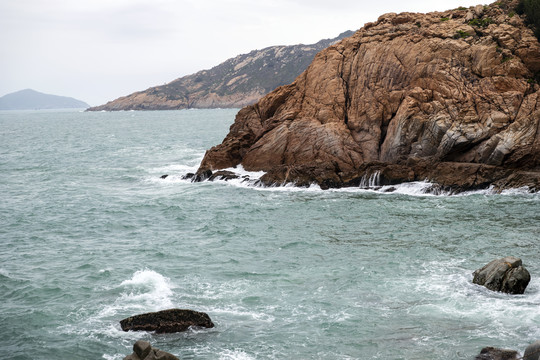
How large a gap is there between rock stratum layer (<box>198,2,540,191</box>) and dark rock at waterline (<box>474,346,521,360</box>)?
86.7ft

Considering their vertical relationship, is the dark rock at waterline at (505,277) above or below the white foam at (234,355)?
above

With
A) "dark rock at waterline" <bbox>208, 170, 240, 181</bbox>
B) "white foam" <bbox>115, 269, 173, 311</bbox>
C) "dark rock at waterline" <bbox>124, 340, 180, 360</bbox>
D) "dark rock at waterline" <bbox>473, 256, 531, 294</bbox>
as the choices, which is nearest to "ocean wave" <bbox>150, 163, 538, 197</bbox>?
"dark rock at waterline" <bbox>208, 170, 240, 181</bbox>

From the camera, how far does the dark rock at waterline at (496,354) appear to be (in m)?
18.5

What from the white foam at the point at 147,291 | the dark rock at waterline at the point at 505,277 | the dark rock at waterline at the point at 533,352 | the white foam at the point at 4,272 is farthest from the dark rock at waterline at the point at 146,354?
the white foam at the point at 4,272

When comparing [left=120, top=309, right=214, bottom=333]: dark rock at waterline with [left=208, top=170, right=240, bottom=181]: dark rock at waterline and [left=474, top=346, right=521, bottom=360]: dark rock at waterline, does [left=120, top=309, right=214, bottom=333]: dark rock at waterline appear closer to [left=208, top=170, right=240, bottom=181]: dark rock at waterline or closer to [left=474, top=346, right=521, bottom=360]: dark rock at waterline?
[left=474, top=346, right=521, bottom=360]: dark rock at waterline

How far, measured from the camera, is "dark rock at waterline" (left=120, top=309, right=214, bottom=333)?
22047 mm

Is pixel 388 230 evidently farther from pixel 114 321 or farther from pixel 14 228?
pixel 14 228

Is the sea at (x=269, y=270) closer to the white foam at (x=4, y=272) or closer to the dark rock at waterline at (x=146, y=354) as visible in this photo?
the white foam at (x=4, y=272)

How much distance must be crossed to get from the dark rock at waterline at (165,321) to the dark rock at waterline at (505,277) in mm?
12676

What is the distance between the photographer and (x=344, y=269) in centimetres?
2916

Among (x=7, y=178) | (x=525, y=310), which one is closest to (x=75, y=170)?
(x=7, y=178)

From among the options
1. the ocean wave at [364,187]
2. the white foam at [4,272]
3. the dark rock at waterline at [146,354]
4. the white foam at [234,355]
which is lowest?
the white foam at [234,355]

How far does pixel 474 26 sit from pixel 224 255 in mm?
35207

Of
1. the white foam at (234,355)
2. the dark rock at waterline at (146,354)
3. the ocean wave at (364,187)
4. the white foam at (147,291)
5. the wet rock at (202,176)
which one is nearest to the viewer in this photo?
the dark rock at waterline at (146,354)
